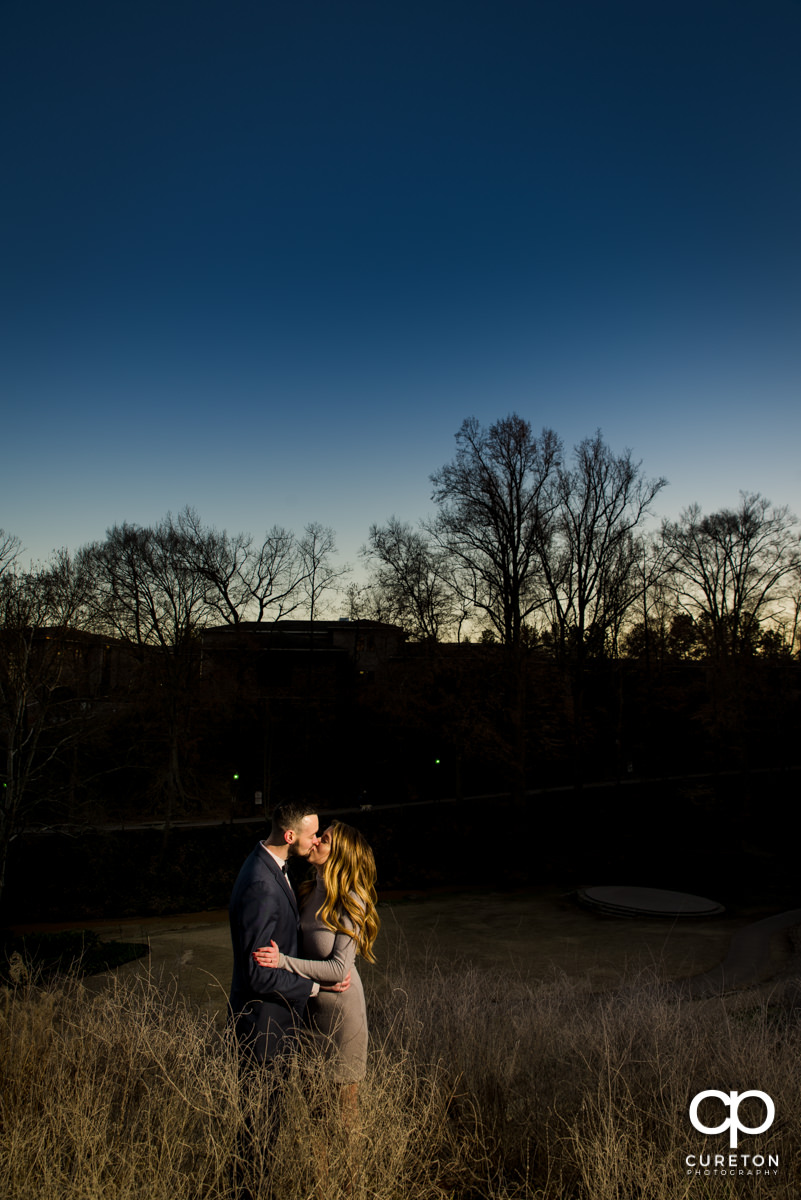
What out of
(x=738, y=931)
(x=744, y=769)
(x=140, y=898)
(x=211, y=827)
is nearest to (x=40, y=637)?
(x=140, y=898)

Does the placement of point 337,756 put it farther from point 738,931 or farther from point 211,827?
point 738,931

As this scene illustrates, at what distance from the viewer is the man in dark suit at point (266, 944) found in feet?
10.8

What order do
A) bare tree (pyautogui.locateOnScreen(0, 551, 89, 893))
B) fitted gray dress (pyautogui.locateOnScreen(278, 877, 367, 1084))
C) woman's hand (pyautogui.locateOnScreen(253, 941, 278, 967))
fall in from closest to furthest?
1. woman's hand (pyautogui.locateOnScreen(253, 941, 278, 967))
2. fitted gray dress (pyautogui.locateOnScreen(278, 877, 367, 1084))
3. bare tree (pyautogui.locateOnScreen(0, 551, 89, 893))

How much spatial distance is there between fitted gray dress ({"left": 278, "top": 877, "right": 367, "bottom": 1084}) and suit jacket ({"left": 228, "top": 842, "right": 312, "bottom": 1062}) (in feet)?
0.23

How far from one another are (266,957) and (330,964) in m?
0.32

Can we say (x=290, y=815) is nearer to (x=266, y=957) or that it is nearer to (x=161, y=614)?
(x=266, y=957)

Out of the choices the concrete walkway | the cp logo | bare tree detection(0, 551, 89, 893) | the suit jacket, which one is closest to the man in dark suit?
the suit jacket

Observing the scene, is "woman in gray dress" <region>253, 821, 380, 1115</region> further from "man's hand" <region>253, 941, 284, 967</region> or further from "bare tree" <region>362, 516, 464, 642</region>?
"bare tree" <region>362, 516, 464, 642</region>

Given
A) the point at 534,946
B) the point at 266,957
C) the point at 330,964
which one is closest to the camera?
the point at 266,957

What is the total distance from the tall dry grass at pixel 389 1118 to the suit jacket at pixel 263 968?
0.61 ft

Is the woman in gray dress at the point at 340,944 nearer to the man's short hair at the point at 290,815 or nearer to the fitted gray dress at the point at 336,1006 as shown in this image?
the fitted gray dress at the point at 336,1006

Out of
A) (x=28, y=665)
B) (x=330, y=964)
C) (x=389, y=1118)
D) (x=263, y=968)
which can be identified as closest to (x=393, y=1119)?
(x=389, y=1118)

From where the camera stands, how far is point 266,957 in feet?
10.6

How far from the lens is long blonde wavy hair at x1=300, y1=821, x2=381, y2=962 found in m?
3.51
